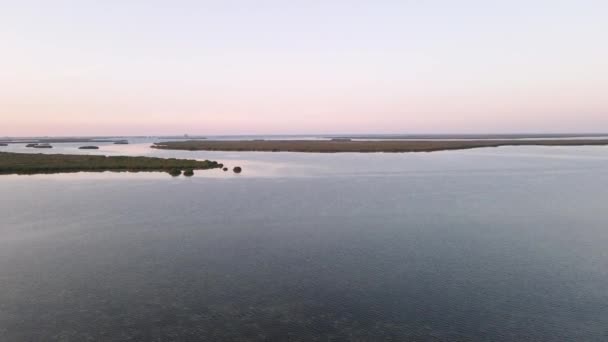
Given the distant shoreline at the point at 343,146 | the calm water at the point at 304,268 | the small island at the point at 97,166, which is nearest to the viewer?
the calm water at the point at 304,268

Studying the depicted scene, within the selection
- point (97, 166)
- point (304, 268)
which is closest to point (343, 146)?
point (97, 166)

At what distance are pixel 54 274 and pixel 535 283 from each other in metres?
18.9

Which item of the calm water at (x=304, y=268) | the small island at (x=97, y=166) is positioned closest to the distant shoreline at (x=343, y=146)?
the small island at (x=97, y=166)

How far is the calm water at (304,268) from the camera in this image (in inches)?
456

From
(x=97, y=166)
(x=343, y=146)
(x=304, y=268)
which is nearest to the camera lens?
(x=304, y=268)

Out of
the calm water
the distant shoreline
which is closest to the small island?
the calm water

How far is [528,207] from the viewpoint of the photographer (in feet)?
95.0

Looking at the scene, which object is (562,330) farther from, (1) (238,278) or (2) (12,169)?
(2) (12,169)

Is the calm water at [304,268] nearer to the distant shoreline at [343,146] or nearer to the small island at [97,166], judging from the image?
the small island at [97,166]

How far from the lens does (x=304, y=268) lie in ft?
53.7

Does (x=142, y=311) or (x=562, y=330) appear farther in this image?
(x=142, y=311)

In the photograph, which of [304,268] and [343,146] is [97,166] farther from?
[343,146]

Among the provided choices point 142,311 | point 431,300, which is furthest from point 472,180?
point 142,311

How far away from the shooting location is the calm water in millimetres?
11594
